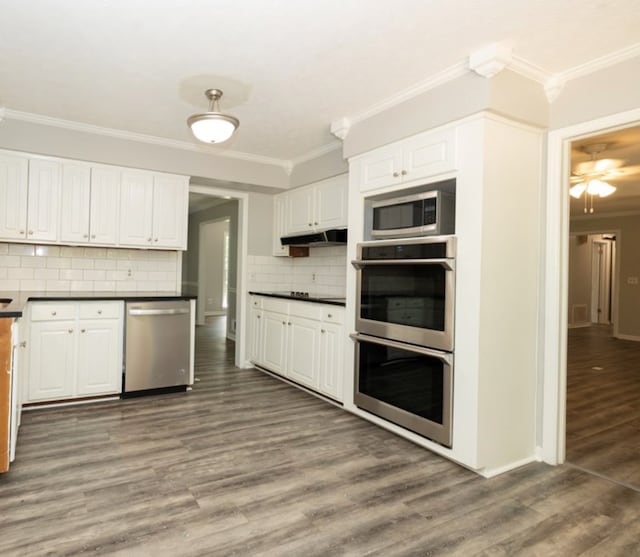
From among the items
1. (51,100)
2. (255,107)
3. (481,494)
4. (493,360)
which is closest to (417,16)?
(255,107)

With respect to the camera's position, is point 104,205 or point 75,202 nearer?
point 75,202

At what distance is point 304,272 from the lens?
529 centimetres

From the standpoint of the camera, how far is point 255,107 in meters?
3.35

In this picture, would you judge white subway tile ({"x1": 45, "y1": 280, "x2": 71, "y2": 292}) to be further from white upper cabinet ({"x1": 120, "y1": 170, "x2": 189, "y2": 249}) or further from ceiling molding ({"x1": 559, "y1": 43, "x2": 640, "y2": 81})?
ceiling molding ({"x1": 559, "y1": 43, "x2": 640, "y2": 81})

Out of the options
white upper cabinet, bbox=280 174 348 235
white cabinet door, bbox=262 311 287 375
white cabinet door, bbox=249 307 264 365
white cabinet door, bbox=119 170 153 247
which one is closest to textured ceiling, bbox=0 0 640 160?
white cabinet door, bbox=119 170 153 247

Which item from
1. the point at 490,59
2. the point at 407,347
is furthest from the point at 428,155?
the point at 407,347

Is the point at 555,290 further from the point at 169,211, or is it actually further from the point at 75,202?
the point at 75,202

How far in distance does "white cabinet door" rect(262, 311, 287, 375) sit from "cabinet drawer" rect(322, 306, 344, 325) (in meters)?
0.70

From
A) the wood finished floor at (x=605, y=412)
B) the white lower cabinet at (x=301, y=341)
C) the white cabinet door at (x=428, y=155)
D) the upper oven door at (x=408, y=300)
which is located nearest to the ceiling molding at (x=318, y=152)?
the white cabinet door at (x=428, y=155)

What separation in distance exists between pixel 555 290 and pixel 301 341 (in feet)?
7.35

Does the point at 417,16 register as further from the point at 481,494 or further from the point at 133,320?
the point at 133,320

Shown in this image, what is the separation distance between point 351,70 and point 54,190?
2797 mm

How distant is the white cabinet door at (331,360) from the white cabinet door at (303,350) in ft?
0.30

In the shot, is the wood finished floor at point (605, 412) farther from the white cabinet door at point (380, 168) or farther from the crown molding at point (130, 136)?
the crown molding at point (130, 136)
